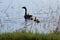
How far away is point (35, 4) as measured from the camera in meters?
7.71

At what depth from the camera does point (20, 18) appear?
6.91m

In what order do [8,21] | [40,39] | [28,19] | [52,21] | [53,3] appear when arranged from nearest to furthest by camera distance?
[40,39] → [52,21] → [8,21] → [28,19] → [53,3]

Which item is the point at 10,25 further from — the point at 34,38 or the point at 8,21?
the point at 34,38

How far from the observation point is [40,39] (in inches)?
165

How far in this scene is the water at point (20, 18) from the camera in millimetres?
5866

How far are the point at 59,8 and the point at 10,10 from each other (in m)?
1.48

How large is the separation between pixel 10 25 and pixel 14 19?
0.55 meters

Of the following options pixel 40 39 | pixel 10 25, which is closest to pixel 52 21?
pixel 10 25

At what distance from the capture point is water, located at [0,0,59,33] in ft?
19.2

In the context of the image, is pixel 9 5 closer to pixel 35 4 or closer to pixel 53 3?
pixel 35 4

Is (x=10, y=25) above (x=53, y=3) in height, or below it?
below

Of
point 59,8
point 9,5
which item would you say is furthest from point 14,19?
point 59,8

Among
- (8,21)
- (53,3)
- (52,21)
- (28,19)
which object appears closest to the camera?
(52,21)

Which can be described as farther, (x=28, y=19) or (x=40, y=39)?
(x=28, y=19)
